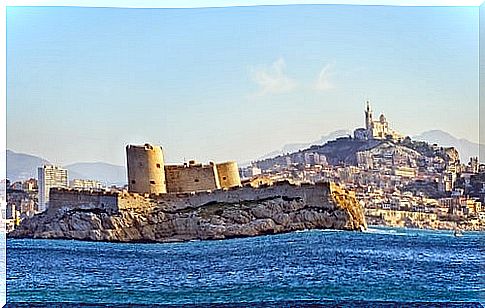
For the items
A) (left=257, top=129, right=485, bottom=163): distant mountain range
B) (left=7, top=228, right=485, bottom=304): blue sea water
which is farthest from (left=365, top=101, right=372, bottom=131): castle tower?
(left=7, top=228, right=485, bottom=304): blue sea water

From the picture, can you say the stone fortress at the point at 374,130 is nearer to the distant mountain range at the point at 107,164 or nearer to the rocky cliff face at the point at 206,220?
the distant mountain range at the point at 107,164

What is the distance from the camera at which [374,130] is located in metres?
7.42

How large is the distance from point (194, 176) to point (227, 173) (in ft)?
0.86

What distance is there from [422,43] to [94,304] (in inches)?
129

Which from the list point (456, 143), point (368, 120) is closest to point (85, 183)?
point (368, 120)

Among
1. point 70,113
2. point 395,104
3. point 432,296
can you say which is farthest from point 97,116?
point 432,296

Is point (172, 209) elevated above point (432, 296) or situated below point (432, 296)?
above

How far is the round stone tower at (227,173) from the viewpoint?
750 centimetres

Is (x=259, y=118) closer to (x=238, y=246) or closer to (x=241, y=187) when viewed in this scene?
(x=241, y=187)

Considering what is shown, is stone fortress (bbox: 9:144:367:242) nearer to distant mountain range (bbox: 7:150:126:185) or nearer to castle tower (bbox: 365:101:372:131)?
distant mountain range (bbox: 7:150:126:185)

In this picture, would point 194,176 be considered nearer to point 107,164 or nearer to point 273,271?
point 107,164

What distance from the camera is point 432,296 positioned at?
7.43 metres

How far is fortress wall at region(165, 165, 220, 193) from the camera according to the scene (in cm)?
748

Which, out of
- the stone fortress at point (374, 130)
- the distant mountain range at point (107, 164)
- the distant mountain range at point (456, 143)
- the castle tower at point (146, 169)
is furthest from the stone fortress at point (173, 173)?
the distant mountain range at point (456, 143)
